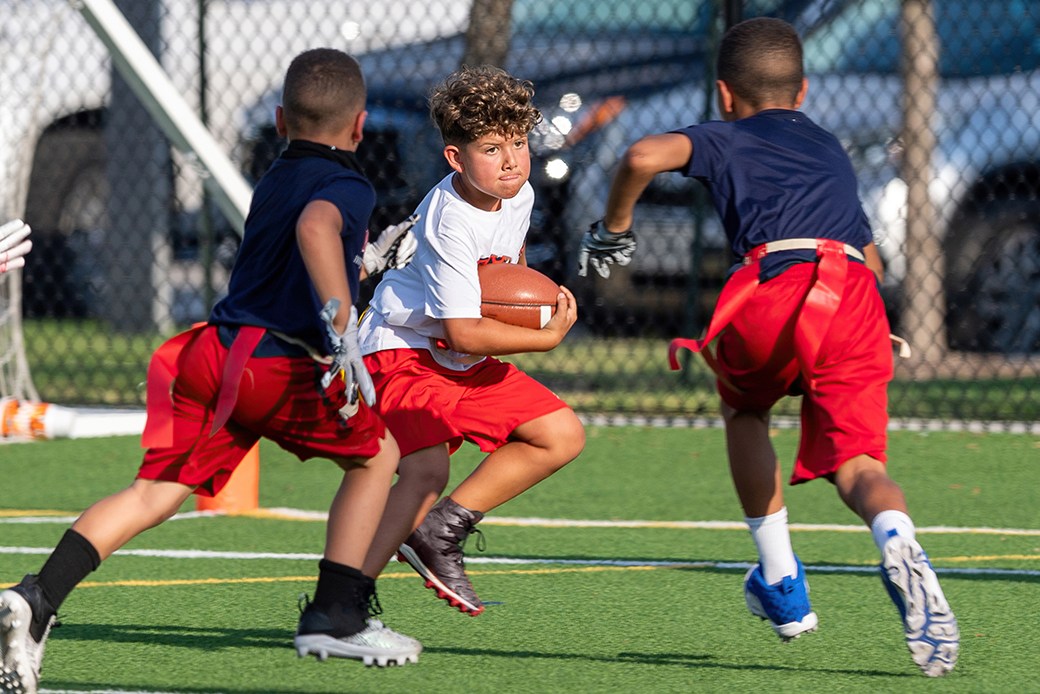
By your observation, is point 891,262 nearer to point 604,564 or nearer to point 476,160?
point 604,564

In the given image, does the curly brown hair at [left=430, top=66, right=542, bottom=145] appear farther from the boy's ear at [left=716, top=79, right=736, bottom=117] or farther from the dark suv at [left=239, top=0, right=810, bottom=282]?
the dark suv at [left=239, top=0, right=810, bottom=282]

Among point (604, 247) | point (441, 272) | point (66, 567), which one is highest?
point (604, 247)

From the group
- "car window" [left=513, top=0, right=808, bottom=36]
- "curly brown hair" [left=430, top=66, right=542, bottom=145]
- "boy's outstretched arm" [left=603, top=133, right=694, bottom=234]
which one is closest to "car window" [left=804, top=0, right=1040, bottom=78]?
"car window" [left=513, top=0, right=808, bottom=36]

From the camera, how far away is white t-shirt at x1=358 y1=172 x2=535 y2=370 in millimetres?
4480

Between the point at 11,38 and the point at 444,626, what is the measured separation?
7.57 m

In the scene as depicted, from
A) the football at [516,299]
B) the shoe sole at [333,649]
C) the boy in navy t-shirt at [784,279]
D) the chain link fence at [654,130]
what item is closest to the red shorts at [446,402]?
the football at [516,299]

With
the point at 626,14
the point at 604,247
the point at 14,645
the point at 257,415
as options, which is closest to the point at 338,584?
the point at 257,415

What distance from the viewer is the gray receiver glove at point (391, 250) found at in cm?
427

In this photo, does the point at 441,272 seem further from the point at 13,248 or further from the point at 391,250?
the point at 13,248

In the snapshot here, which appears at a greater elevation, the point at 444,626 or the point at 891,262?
the point at 444,626

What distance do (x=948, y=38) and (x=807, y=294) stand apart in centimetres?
608

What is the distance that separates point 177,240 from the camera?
1202 cm

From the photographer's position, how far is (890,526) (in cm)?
394

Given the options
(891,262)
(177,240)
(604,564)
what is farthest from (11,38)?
(604,564)
